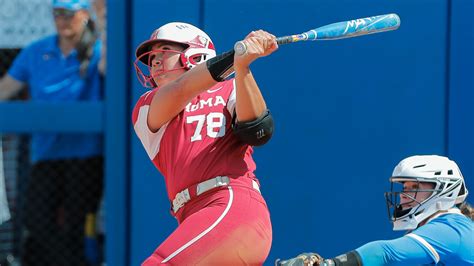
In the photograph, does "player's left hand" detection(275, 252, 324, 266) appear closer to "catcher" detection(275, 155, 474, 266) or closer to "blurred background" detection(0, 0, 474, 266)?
"catcher" detection(275, 155, 474, 266)

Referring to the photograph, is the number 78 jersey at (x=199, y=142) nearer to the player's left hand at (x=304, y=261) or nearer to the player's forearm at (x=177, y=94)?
the player's forearm at (x=177, y=94)

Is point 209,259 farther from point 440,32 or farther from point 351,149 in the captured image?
point 440,32

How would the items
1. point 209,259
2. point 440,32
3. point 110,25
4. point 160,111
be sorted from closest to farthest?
point 209,259
point 160,111
point 440,32
point 110,25

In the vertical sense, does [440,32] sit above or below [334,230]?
above

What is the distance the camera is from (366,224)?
17.6 ft

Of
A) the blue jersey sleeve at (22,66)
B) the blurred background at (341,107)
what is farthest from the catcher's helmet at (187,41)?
the blue jersey sleeve at (22,66)

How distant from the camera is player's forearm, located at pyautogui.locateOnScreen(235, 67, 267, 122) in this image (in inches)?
141

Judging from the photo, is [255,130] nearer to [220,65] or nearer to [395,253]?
[220,65]

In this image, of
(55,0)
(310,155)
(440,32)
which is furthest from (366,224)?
(55,0)

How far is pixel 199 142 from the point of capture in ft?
12.6

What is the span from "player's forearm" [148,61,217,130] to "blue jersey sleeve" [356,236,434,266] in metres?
0.93

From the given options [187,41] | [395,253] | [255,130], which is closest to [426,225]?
[395,253]

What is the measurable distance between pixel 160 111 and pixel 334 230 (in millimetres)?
1964

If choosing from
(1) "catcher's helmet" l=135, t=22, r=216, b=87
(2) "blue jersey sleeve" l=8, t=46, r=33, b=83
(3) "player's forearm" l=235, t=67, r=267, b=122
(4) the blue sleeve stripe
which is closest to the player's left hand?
(4) the blue sleeve stripe
